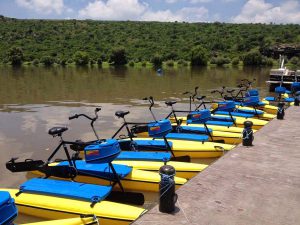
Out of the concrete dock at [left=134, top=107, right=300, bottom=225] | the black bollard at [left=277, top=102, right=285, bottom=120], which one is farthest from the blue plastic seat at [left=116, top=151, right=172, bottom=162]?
the black bollard at [left=277, top=102, right=285, bottom=120]

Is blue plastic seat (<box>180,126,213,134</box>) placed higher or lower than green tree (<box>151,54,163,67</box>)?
higher

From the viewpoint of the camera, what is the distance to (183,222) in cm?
490

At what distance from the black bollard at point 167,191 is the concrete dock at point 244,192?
12 centimetres

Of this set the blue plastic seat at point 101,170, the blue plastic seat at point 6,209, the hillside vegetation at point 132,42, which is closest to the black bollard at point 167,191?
the blue plastic seat at point 101,170

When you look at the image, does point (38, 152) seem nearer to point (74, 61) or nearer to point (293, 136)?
point (293, 136)

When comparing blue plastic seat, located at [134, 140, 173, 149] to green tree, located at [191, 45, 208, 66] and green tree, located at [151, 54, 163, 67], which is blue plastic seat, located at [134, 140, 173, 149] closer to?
green tree, located at [191, 45, 208, 66]

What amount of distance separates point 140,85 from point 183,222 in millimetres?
24640

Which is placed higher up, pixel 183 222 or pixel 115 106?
pixel 183 222

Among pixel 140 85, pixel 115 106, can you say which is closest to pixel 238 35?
pixel 140 85

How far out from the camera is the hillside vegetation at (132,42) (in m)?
58.1

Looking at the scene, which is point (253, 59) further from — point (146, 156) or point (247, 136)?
point (146, 156)

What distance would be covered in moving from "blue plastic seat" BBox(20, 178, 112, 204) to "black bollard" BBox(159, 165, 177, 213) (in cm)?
128

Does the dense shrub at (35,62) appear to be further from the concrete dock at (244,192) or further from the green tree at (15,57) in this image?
the concrete dock at (244,192)

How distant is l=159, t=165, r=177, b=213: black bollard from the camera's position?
16.7 ft
